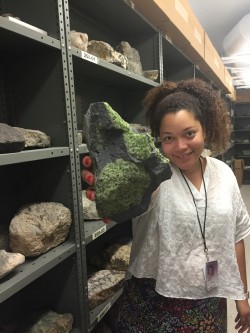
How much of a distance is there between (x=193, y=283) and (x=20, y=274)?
579 mm

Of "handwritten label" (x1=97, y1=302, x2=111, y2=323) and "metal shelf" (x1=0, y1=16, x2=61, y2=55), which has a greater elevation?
"metal shelf" (x1=0, y1=16, x2=61, y2=55)

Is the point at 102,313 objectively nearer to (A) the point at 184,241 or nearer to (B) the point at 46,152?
(A) the point at 184,241

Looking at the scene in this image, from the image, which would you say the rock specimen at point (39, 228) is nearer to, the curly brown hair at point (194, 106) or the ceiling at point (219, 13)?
the curly brown hair at point (194, 106)

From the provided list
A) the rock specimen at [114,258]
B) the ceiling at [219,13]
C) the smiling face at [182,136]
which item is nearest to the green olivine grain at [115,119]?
→ the smiling face at [182,136]

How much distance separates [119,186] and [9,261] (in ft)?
1.50

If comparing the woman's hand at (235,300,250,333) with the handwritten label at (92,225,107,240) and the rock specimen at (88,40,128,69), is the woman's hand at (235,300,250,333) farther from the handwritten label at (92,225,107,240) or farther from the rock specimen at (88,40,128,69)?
the rock specimen at (88,40,128,69)

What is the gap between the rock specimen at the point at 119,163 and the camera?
83 cm

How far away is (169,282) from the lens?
981 millimetres

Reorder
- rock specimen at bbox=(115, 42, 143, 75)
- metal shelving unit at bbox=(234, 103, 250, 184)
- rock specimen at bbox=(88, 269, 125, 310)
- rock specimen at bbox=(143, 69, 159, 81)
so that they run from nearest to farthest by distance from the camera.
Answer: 1. rock specimen at bbox=(88, 269, 125, 310)
2. rock specimen at bbox=(115, 42, 143, 75)
3. rock specimen at bbox=(143, 69, 159, 81)
4. metal shelving unit at bbox=(234, 103, 250, 184)

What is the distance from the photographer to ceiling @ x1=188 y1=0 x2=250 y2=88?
395 centimetres

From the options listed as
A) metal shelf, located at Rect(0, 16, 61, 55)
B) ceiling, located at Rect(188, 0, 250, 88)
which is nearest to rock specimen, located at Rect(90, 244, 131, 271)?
metal shelf, located at Rect(0, 16, 61, 55)

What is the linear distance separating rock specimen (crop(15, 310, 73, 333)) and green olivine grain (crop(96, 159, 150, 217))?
2.11 feet

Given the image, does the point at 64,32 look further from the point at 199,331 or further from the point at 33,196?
the point at 199,331

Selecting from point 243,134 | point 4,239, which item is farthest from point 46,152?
point 243,134
